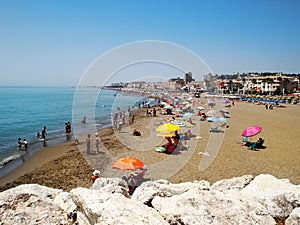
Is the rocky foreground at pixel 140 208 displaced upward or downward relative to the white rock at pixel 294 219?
upward

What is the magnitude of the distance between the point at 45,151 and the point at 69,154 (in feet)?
8.70

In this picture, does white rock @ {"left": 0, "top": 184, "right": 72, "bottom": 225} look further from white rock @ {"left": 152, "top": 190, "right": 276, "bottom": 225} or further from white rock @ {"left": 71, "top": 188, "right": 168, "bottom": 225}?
white rock @ {"left": 152, "top": 190, "right": 276, "bottom": 225}

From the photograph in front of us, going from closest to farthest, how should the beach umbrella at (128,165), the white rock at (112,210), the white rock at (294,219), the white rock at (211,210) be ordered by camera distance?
the white rock at (112,210) → the white rock at (211,210) → the white rock at (294,219) → the beach umbrella at (128,165)

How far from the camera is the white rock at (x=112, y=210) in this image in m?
2.68

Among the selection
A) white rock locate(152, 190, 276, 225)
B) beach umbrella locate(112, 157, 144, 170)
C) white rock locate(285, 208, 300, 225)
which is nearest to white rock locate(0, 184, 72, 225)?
white rock locate(152, 190, 276, 225)

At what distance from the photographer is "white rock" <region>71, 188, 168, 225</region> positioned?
8.79 feet

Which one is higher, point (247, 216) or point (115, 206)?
point (115, 206)

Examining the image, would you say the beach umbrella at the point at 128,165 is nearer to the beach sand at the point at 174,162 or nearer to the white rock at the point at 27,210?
the beach sand at the point at 174,162

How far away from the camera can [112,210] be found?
2814mm

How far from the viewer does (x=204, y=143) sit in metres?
14.1

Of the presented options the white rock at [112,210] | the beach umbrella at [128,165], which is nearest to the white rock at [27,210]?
the white rock at [112,210]

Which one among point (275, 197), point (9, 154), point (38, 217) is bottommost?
point (9, 154)

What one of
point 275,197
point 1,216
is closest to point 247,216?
point 275,197

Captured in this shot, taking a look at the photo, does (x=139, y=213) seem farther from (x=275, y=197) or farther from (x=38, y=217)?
(x=275, y=197)
